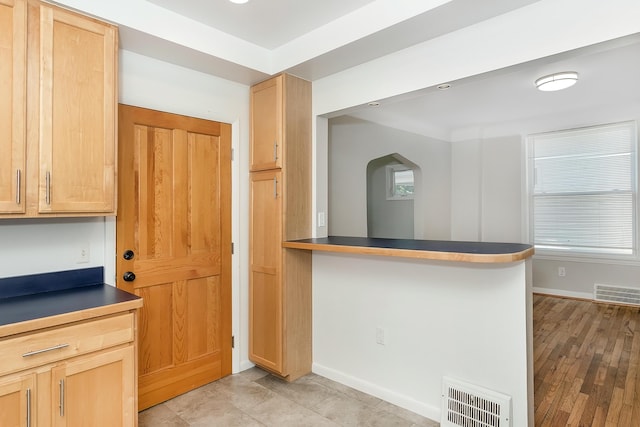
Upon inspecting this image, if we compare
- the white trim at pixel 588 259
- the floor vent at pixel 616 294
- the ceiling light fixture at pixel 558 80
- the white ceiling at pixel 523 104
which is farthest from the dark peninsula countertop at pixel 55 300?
the floor vent at pixel 616 294

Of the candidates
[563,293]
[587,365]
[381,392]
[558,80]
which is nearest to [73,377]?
[381,392]

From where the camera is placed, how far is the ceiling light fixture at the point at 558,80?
11.1ft

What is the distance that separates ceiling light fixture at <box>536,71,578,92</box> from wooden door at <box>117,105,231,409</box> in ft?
9.92

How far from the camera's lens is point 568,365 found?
312 centimetres

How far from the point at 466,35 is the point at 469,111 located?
298 centimetres

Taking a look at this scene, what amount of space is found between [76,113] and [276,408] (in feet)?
7.00

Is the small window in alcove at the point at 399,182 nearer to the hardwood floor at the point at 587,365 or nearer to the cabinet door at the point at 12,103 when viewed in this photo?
the hardwood floor at the point at 587,365

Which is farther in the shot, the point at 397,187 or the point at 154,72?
the point at 397,187

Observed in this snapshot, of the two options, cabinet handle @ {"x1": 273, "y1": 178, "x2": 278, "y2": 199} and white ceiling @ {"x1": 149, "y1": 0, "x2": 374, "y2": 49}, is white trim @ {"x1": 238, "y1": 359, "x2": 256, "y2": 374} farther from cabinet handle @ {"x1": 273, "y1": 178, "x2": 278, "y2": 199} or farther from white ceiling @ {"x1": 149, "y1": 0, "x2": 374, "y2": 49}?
white ceiling @ {"x1": 149, "y1": 0, "x2": 374, "y2": 49}

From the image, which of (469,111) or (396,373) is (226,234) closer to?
(396,373)

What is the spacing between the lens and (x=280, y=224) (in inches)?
110

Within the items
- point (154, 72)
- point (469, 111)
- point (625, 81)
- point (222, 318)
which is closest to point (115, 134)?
point (154, 72)

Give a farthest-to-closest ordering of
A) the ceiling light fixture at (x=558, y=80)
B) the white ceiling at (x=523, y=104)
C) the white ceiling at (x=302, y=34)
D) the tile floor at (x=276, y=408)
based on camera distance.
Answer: the ceiling light fixture at (x=558, y=80) → the white ceiling at (x=523, y=104) → the tile floor at (x=276, y=408) → the white ceiling at (x=302, y=34)

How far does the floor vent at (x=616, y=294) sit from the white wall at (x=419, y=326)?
164 inches
